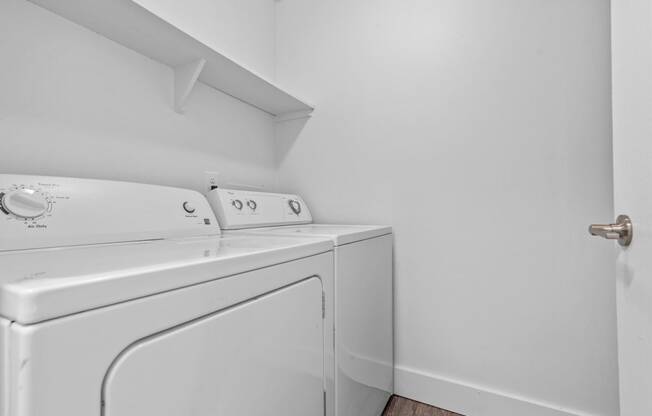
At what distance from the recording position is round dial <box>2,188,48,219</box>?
2.44ft

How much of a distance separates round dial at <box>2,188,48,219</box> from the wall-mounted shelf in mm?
636

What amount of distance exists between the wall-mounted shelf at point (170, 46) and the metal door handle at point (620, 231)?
1385 millimetres

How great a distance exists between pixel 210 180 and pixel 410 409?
4.93 feet

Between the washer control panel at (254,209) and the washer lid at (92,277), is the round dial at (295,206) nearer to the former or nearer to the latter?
the washer control panel at (254,209)

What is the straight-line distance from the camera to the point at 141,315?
1.50ft

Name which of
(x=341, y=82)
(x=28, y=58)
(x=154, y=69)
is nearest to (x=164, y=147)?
(x=154, y=69)

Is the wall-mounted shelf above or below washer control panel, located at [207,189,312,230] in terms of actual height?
above

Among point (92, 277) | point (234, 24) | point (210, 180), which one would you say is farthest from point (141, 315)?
point (234, 24)

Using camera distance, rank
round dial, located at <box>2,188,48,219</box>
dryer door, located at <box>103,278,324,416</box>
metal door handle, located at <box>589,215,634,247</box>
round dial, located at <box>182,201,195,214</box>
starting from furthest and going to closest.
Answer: round dial, located at <box>182,201,195,214</box> < round dial, located at <box>2,188,48,219</box> < metal door handle, located at <box>589,215,634,247</box> < dryer door, located at <box>103,278,324,416</box>

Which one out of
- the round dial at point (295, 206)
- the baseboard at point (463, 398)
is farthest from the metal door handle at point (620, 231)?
the round dial at point (295, 206)

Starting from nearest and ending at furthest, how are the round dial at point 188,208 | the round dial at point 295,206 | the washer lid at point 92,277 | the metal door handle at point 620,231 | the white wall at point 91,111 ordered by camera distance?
the washer lid at point 92,277 → the metal door handle at point 620,231 → the white wall at point 91,111 → the round dial at point 188,208 → the round dial at point 295,206

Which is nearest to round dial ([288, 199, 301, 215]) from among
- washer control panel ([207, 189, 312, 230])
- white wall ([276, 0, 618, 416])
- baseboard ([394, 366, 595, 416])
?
washer control panel ([207, 189, 312, 230])

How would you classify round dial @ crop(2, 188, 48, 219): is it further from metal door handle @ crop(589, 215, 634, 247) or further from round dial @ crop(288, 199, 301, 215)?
metal door handle @ crop(589, 215, 634, 247)

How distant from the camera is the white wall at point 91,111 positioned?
2.96 feet
